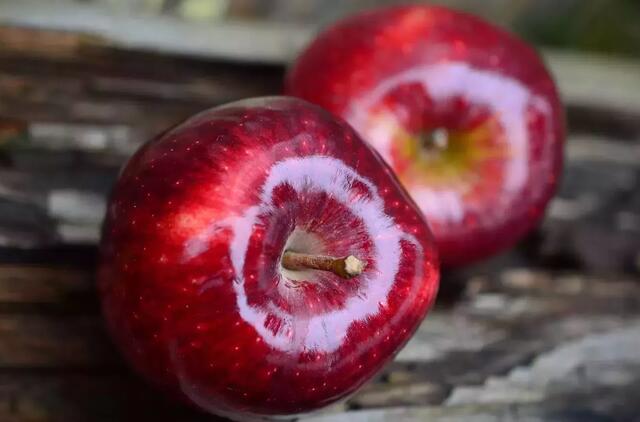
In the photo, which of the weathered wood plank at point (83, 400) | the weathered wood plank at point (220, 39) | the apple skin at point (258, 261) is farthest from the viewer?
the weathered wood plank at point (220, 39)

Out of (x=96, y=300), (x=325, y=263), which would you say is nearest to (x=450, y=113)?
(x=325, y=263)

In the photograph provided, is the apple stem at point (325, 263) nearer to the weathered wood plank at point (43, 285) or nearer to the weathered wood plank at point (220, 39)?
the weathered wood plank at point (43, 285)

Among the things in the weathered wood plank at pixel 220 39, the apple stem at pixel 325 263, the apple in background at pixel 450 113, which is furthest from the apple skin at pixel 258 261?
the weathered wood plank at pixel 220 39

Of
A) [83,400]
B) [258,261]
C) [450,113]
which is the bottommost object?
[83,400]

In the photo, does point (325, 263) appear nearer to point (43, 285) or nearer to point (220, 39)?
point (43, 285)

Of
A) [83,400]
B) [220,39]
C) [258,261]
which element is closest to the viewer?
[258,261]

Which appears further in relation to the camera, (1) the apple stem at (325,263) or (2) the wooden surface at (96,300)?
(2) the wooden surface at (96,300)
